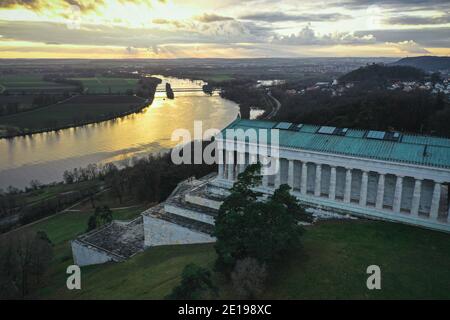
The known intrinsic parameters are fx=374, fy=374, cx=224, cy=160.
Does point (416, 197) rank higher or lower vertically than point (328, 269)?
higher

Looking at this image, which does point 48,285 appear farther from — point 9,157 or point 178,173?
point 9,157

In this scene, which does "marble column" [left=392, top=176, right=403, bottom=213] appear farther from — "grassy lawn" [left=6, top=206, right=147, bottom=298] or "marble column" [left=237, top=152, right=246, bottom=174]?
"grassy lawn" [left=6, top=206, right=147, bottom=298]

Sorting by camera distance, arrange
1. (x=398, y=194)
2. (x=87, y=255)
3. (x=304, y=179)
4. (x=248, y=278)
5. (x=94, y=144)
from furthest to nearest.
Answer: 1. (x=94, y=144)
2. (x=87, y=255)
3. (x=304, y=179)
4. (x=398, y=194)
5. (x=248, y=278)

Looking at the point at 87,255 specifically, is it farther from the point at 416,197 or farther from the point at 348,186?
the point at 416,197

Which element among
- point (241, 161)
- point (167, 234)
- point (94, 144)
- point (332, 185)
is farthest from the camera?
point (94, 144)

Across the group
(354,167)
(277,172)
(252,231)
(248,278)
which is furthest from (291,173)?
(248,278)

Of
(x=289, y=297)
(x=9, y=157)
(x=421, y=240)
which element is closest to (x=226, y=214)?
(x=289, y=297)

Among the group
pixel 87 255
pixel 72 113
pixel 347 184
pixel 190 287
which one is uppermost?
pixel 347 184
